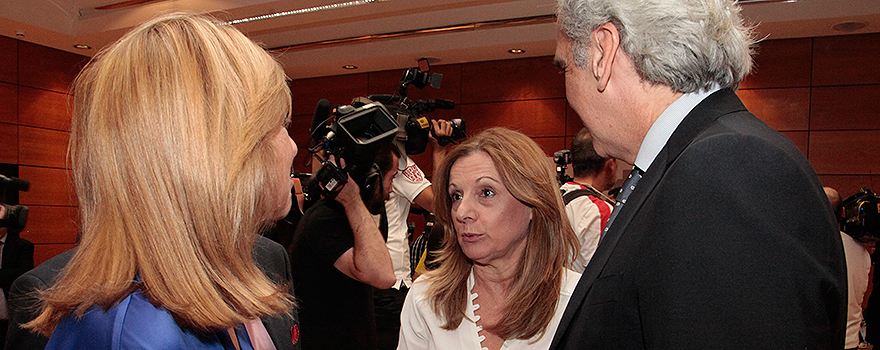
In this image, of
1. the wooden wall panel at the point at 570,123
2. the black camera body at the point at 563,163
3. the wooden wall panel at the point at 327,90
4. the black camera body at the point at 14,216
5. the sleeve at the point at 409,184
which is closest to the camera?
the black camera body at the point at 14,216

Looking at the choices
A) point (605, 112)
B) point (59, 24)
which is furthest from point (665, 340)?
point (59, 24)

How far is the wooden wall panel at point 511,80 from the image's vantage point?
21.1 feet

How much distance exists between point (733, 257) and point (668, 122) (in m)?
0.31

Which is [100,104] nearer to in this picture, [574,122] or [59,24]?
[574,122]

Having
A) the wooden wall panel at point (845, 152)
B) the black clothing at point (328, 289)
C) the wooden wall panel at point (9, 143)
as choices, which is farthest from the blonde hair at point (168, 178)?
the wooden wall panel at point (9, 143)

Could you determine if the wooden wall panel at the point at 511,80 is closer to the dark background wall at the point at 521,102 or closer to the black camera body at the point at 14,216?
the dark background wall at the point at 521,102

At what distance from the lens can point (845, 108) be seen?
545 cm

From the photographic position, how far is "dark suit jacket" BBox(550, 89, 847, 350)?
0.67 m

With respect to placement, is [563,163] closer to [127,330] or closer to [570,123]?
[127,330]

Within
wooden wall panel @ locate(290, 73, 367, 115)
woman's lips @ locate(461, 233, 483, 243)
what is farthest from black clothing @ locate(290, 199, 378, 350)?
wooden wall panel @ locate(290, 73, 367, 115)

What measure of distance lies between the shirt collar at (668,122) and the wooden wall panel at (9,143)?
301 inches

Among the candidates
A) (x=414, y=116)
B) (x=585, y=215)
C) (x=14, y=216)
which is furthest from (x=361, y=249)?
(x=14, y=216)

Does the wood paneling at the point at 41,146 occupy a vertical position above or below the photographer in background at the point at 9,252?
above

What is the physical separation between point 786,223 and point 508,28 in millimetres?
5455
